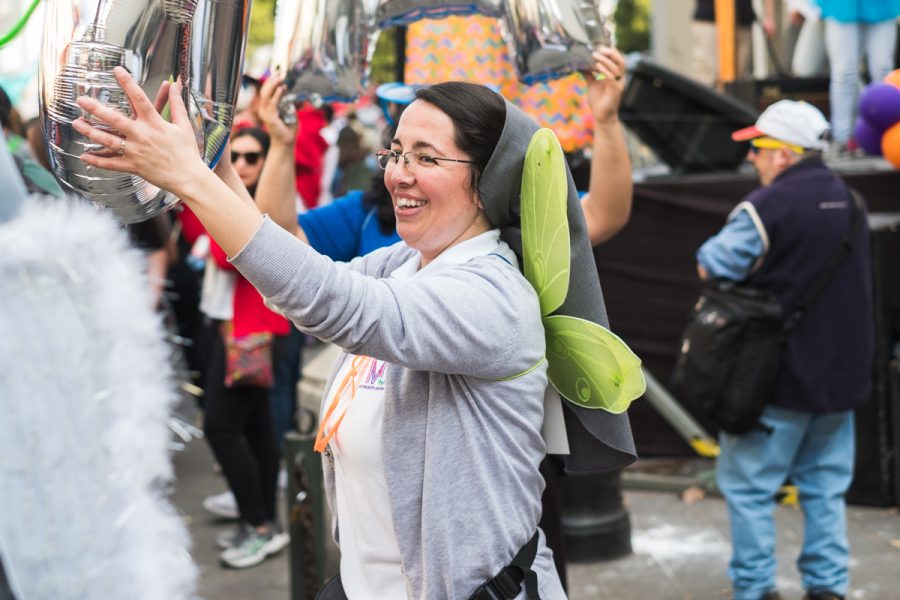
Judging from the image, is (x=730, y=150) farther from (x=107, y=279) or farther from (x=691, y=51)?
(x=107, y=279)

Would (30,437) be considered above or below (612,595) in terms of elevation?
above

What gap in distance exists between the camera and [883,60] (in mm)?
8125

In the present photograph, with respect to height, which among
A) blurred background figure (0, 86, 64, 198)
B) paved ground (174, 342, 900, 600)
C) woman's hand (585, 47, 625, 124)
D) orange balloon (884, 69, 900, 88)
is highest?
woman's hand (585, 47, 625, 124)

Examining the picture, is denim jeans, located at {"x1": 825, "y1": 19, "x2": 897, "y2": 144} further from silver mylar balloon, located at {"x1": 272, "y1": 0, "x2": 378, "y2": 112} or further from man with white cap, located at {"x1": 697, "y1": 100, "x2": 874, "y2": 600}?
silver mylar balloon, located at {"x1": 272, "y1": 0, "x2": 378, "y2": 112}

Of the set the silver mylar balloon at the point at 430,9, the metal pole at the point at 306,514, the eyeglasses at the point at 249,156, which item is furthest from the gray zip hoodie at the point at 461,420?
the eyeglasses at the point at 249,156

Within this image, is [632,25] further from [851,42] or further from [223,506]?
[223,506]

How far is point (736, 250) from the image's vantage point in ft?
15.3

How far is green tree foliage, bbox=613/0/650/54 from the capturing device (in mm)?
26062

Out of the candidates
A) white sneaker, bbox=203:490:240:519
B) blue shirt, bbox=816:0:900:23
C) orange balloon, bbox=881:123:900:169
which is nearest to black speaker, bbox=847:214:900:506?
orange balloon, bbox=881:123:900:169

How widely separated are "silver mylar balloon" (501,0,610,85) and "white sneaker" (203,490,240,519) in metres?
3.66

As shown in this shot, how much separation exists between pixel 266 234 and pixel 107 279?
0.50 m

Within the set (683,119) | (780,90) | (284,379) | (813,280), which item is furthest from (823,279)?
(780,90)

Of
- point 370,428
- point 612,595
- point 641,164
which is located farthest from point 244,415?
point 641,164

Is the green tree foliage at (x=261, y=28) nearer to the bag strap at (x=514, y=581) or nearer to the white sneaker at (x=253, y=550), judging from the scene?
the white sneaker at (x=253, y=550)
